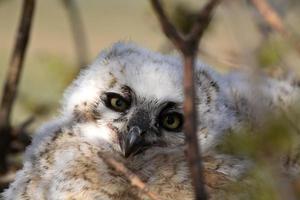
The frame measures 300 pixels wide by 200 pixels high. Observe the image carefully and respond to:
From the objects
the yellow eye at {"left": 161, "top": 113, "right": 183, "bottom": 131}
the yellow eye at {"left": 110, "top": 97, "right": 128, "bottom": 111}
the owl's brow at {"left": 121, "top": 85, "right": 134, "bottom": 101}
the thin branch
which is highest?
the thin branch

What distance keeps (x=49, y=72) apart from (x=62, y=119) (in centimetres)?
67

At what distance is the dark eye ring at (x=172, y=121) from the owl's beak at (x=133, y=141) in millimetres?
206

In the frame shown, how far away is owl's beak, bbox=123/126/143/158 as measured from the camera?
314 cm

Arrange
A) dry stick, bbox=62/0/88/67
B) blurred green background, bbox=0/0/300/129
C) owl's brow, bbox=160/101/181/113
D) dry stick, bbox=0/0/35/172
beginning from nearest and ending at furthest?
blurred green background, bbox=0/0/300/129 < owl's brow, bbox=160/101/181/113 < dry stick, bbox=0/0/35/172 < dry stick, bbox=62/0/88/67

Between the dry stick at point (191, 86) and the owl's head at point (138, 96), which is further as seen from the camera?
the owl's head at point (138, 96)

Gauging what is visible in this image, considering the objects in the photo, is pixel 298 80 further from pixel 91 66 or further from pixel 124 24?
pixel 124 24

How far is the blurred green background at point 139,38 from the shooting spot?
1907 mm

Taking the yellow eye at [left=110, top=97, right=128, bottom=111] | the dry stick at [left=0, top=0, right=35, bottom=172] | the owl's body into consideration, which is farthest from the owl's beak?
the dry stick at [left=0, top=0, right=35, bottom=172]

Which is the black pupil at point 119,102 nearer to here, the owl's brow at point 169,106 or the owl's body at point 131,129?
the owl's body at point 131,129

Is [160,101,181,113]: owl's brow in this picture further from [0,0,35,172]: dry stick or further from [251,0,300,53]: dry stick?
[251,0,300,53]: dry stick

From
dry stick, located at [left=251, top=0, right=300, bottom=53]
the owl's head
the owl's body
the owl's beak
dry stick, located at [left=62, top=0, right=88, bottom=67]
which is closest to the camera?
dry stick, located at [left=251, top=0, right=300, bottom=53]

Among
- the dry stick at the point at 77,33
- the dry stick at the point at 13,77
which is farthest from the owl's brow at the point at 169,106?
the dry stick at the point at 77,33

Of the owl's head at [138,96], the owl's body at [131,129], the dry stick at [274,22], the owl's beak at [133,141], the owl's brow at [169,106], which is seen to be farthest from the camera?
the owl's brow at [169,106]

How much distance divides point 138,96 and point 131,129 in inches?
8.6
